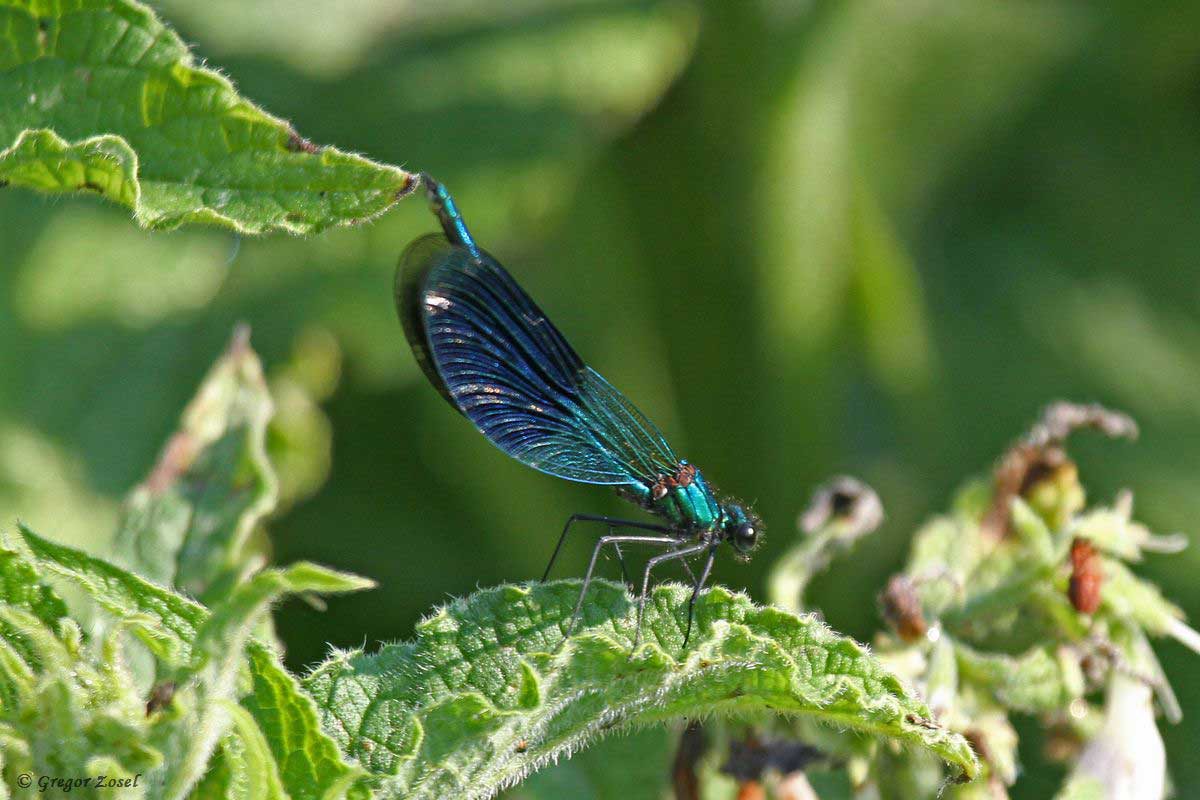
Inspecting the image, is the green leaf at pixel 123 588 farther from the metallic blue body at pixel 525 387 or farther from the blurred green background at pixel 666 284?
the blurred green background at pixel 666 284

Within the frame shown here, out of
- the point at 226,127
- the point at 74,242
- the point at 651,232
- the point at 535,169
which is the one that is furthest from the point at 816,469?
the point at 226,127

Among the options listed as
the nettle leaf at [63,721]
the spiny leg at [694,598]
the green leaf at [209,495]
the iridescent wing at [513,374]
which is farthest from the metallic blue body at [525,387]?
the nettle leaf at [63,721]

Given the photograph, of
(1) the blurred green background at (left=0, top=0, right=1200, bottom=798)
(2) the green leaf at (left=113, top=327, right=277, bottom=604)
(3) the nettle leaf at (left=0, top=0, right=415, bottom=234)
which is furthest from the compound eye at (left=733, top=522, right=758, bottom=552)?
(1) the blurred green background at (left=0, top=0, right=1200, bottom=798)

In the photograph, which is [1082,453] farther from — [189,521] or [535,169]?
[189,521]

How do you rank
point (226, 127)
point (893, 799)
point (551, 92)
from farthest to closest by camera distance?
point (551, 92) < point (893, 799) < point (226, 127)

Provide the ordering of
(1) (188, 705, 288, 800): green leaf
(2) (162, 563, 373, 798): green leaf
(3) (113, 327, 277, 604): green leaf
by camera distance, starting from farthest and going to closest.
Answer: (3) (113, 327, 277, 604): green leaf → (1) (188, 705, 288, 800): green leaf → (2) (162, 563, 373, 798): green leaf

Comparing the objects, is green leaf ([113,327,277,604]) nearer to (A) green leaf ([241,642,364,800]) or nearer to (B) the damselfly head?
(A) green leaf ([241,642,364,800])
